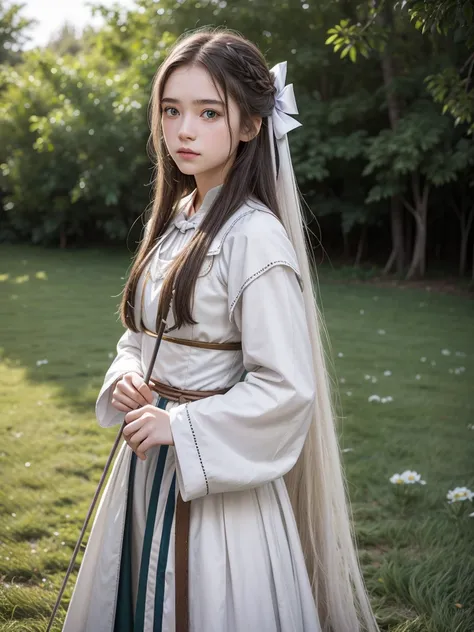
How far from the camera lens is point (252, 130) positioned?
1699mm

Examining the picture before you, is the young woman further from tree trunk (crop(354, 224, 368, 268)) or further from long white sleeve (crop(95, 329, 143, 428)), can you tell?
tree trunk (crop(354, 224, 368, 268))

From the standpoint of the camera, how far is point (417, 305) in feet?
33.3

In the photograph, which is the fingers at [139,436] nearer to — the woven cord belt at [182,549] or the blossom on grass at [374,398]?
the woven cord belt at [182,549]

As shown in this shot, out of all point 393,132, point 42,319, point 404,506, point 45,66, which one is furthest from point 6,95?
point 404,506

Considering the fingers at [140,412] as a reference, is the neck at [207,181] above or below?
above

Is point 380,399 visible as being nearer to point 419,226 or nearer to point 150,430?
point 150,430

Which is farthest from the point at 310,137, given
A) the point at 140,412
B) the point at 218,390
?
the point at 140,412

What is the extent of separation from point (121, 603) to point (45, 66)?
18018mm

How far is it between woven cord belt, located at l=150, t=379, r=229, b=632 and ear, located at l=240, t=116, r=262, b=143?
62 cm

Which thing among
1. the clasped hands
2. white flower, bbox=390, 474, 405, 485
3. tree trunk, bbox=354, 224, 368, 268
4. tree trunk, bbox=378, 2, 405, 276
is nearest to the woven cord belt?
the clasped hands

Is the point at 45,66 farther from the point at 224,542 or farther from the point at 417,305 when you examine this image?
the point at 224,542

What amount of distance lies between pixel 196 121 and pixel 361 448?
2.94 metres

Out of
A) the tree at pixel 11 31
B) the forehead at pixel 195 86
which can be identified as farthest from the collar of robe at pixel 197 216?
the tree at pixel 11 31

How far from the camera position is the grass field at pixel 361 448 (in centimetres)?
259
